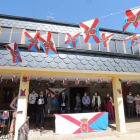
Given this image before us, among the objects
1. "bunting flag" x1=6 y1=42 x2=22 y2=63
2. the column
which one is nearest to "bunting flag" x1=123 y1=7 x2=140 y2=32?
the column

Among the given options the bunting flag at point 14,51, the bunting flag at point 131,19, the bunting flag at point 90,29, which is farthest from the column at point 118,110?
the bunting flag at point 14,51

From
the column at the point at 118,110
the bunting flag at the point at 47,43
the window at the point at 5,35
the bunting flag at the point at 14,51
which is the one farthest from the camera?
the column at the point at 118,110

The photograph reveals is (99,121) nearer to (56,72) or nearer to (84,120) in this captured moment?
(84,120)

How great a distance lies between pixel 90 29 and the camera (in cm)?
407

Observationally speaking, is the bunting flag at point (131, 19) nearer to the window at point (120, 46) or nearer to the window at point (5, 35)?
the window at point (120, 46)

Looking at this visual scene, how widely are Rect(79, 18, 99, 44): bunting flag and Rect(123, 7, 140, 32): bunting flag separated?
1143mm

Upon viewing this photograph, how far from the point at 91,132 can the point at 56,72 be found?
338 cm

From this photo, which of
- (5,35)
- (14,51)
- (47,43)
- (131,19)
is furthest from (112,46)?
(5,35)

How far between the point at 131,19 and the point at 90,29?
162 cm

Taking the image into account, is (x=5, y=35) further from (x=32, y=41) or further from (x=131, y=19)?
(x=131, y=19)

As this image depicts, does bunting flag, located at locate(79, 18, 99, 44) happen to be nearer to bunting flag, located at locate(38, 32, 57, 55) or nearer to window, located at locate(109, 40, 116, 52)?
bunting flag, located at locate(38, 32, 57, 55)

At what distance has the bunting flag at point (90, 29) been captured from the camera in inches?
159

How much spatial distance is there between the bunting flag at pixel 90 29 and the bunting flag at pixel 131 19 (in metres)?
1.14

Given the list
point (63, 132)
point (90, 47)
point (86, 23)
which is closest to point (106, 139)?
point (63, 132)
